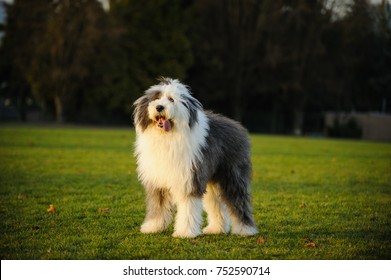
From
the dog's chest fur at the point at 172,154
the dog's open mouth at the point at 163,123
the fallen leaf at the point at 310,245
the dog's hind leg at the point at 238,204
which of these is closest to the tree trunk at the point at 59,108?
the dog's hind leg at the point at 238,204

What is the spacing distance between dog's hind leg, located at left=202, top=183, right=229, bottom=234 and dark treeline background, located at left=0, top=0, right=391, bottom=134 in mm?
36145

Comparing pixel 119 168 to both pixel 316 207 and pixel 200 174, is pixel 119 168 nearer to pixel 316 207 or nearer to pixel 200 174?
pixel 316 207

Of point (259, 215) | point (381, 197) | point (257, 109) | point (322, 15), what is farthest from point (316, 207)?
point (257, 109)

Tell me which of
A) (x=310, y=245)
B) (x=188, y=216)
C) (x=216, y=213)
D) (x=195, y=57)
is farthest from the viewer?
(x=195, y=57)

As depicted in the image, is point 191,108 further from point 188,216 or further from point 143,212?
point 143,212

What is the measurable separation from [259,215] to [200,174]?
2.38 metres

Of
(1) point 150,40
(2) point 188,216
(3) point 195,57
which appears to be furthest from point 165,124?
(3) point 195,57

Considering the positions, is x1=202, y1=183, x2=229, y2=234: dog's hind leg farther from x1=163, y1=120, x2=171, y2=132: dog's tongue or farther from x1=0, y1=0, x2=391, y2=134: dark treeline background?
x1=0, y1=0, x2=391, y2=134: dark treeline background

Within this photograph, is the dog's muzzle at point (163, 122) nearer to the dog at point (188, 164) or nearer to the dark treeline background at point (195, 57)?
the dog at point (188, 164)

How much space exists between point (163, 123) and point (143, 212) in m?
2.81

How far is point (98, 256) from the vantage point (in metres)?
6.23

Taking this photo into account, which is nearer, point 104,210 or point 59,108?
point 104,210

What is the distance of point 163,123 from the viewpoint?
6.63m

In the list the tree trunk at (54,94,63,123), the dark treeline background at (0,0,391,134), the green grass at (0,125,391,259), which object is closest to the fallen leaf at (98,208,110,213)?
the green grass at (0,125,391,259)
